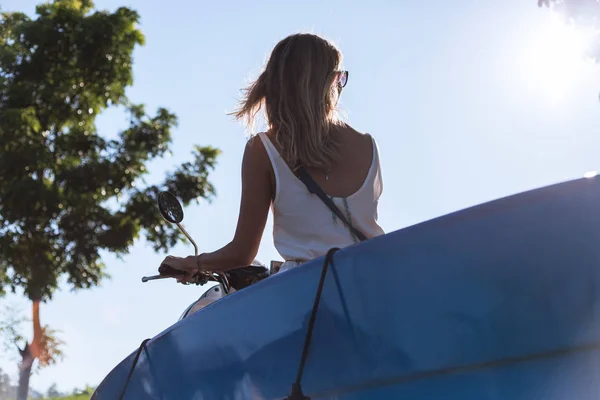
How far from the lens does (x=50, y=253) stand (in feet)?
58.9

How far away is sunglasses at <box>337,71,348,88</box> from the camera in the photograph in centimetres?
307

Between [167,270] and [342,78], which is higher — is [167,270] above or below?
below

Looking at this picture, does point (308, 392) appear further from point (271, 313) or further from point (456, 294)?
point (456, 294)

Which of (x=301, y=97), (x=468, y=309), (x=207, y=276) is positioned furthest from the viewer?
(x=207, y=276)

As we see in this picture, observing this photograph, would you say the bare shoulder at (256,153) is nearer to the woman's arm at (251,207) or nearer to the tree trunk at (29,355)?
the woman's arm at (251,207)

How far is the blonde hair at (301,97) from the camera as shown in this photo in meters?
2.89

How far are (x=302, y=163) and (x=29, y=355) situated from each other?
1753cm

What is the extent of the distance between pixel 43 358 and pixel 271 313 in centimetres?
1860

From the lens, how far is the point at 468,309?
6.60 feet

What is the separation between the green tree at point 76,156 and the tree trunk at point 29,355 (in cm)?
4

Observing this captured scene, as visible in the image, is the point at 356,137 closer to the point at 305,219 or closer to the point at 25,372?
the point at 305,219

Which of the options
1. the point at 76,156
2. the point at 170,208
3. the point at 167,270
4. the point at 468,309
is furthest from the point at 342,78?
the point at 76,156

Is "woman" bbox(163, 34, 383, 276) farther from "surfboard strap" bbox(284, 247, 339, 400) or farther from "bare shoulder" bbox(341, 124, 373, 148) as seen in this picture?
"surfboard strap" bbox(284, 247, 339, 400)

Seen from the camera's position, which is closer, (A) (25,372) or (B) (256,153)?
(B) (256,153)
